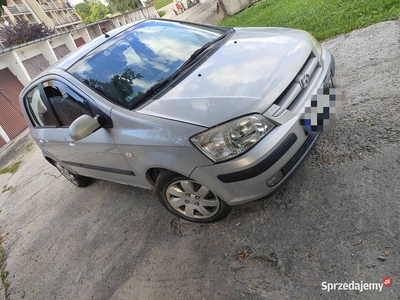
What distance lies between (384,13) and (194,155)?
475 centimetres

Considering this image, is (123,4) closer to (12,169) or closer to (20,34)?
(20,34)

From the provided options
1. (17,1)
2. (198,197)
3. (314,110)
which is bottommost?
(198,197)

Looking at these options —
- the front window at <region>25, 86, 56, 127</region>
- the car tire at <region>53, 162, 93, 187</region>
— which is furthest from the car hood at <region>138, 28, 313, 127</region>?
the car tire at <region>53, 162, 93, 187</region>

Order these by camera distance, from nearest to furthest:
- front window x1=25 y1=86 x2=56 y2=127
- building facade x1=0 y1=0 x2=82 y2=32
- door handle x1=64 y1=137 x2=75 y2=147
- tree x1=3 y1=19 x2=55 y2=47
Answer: door handle x1=64 y1=137 x2=75 y2=147
front window x1=25 y1=86 x2=56 y2=127
tree x1=3 y1=19 x2=55 y2=47
building facade x1=0 y1=0 x2=82 y2=32

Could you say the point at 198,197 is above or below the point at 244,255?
above

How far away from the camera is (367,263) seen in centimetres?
173

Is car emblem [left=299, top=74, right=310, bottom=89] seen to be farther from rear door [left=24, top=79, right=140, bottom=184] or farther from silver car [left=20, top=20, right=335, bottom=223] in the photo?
rear door [left=24, top=79, right=140, bottom=184]

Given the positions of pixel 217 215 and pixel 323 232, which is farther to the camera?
pixel 217 215

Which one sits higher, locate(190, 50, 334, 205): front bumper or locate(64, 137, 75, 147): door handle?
locate(64, 137, 75, 147): door handle

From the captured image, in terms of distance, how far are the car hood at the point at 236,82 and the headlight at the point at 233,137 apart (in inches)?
2.2

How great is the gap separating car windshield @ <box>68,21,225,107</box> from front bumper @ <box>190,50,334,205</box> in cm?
96

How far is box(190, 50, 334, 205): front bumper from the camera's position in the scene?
192cm

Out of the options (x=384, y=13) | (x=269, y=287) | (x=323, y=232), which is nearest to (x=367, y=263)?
(x=323, y=232)

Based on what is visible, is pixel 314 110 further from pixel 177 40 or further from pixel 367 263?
pixel 177 40
